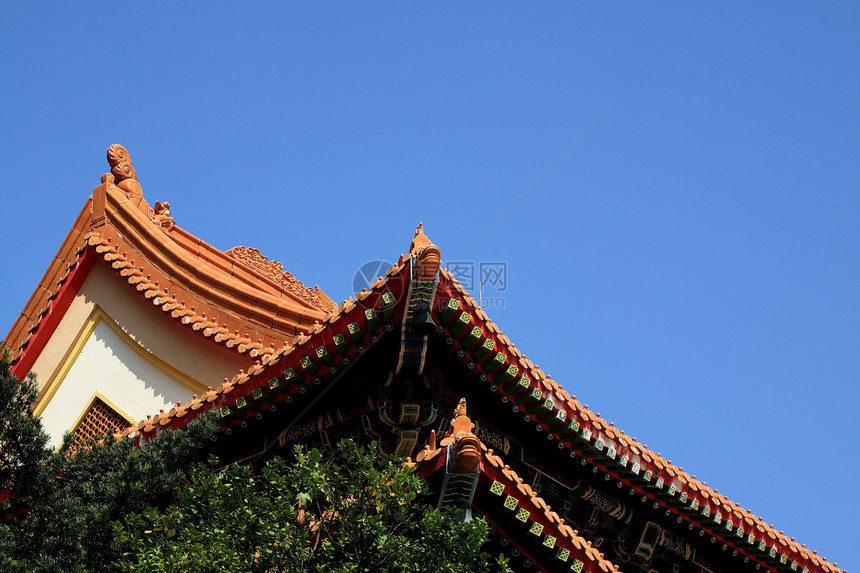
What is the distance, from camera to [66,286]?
1491cm

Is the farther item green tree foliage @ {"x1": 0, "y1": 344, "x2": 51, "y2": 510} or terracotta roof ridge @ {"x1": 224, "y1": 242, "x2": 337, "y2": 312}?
terracotta roof ridge @ {"x1": 224, "y1": 242, "x2": 337, "y2": 312}

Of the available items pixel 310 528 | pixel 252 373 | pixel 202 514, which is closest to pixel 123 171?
pixel 252 373

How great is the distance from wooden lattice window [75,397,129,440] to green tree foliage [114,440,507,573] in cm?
526

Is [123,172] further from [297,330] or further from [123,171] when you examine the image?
[297,330]

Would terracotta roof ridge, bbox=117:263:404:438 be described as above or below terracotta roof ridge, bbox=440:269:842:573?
below

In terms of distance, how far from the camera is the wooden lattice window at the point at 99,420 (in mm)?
14336

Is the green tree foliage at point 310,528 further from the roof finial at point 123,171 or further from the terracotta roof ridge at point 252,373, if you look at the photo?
the roof finial at point 123,171

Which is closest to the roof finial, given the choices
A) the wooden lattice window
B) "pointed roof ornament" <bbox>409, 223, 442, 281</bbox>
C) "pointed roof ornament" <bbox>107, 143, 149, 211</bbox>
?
"pointed roof ornament" <bbox>107, 143, 149, 211</bbox>

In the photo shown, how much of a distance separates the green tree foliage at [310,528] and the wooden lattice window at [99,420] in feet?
17.3

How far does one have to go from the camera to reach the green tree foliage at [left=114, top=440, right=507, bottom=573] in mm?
8422

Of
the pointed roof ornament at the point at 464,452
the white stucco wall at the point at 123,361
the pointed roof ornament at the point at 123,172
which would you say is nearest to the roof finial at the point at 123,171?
the pointed roof ornament at the point at 123,172

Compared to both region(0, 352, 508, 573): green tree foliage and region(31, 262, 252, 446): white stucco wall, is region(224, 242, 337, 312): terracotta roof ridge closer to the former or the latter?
region(31, 262, 252, 446): white stucco wall

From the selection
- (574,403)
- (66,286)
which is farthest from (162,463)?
(66,286)

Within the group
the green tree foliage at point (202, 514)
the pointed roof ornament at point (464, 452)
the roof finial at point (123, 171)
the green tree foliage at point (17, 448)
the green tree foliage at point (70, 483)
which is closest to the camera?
the green tree foliage at point (202, 514)
